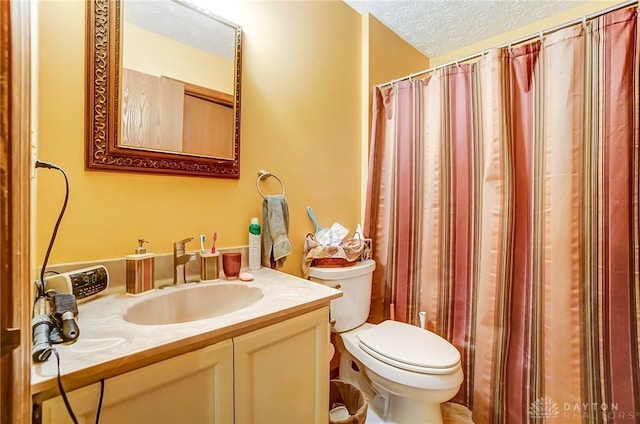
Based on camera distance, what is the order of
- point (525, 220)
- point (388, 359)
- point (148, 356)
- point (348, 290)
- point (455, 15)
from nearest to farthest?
point (148, 356) < point (388, 359) < point (525, 220) < point (348, 290) < point (455, 15)

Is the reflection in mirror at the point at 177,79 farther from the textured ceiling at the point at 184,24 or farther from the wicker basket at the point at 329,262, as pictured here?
the wicker basket at the point at 329,262

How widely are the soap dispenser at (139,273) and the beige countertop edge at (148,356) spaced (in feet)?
1.27

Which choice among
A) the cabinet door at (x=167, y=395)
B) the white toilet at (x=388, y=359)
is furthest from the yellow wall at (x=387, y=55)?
the cabinet door at (x=167, y=395)

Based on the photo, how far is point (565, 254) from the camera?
1190 mm

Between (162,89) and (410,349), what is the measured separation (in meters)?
1.42

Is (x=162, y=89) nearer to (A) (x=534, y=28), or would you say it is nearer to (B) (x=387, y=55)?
(B) (x=387, y=55)

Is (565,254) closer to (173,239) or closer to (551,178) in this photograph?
(551,178)

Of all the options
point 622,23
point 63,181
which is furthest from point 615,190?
point 63,181

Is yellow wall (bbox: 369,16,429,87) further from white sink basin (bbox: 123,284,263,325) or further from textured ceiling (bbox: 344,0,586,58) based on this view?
white sink basin (bbox: 123,284,263,325)

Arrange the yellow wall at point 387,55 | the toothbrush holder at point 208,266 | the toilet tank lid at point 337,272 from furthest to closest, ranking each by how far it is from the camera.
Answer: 1. the yellow wall at point 387,55
2. the toilet tank lid at point 337,272
3. the toothbrush holder at point 208,266

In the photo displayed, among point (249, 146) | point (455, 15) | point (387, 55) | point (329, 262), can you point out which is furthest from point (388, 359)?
point (455, 15)

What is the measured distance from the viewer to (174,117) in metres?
1.06

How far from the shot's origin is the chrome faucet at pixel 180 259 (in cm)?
104

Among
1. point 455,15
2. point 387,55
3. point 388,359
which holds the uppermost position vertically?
point 455,15
